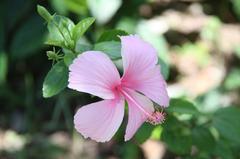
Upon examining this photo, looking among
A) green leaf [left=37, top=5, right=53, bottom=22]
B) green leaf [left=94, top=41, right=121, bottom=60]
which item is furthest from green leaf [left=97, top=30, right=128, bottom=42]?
green leaf [left=37, top=5, right=53, bottom=22]

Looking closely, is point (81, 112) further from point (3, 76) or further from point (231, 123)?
point (3, 76)

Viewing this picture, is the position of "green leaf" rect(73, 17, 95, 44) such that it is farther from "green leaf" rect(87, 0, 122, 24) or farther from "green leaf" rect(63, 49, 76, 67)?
"green leaf" rect(87, 0, 122, 24)

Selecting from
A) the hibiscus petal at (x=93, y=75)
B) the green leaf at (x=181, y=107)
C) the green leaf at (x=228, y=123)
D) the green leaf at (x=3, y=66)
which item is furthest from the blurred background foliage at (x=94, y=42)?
the hibiscus petal at (x=93, y=75)

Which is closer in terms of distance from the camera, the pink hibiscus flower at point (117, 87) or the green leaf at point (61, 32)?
the pink hibiscus flower at point (117, 87)

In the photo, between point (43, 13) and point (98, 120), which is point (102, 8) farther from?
point (98, 120)

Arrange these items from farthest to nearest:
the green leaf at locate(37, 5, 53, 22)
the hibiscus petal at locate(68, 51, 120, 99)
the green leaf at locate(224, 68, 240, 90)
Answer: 1. the green leaf at locate(224, 68, 240, 90)
2. the green leaf at locate(37, 5, 53, 22)
3. the hibiscus petal at locate(68, 51, 120, 99)

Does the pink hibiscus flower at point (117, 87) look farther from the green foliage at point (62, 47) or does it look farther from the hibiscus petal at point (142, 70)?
the green foliage at point (62, 47)

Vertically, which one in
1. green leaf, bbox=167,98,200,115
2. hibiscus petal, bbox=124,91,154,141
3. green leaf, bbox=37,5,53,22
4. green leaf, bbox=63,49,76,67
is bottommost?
green leaf, bbox=167,98,200,115
